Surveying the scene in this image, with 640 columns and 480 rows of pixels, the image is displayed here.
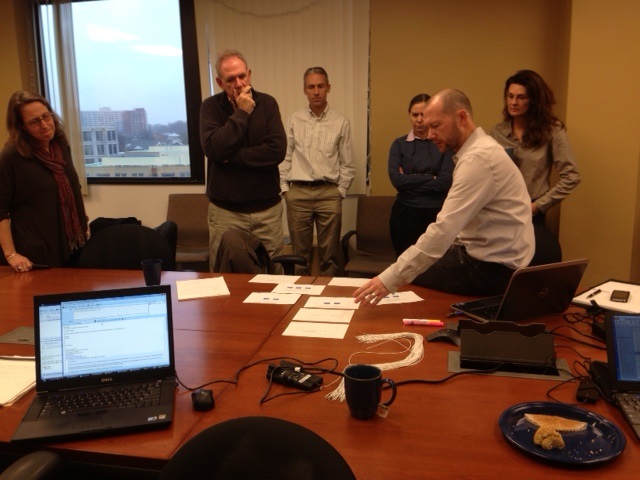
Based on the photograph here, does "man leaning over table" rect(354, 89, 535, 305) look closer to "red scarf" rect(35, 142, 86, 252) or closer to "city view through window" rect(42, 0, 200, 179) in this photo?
"red scarf" rect(35, 142, 86, 252)

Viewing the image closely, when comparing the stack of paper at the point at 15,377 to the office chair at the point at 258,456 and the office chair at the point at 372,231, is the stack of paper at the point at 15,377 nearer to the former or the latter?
the office chair at the point at 258,456

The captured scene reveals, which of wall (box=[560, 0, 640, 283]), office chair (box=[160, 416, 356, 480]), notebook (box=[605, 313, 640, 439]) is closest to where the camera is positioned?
office chair (box=[160, 416, 356, 480])

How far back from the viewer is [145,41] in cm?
497

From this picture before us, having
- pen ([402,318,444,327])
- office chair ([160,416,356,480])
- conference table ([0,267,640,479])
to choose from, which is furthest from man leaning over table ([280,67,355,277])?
office chair ([160,416,356,480])

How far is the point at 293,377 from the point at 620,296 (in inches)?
50.0

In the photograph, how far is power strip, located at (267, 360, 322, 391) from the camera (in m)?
1.51

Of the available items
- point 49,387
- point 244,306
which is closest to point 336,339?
point 244,306

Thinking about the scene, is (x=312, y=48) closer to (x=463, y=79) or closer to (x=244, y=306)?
(x=463, y=79)

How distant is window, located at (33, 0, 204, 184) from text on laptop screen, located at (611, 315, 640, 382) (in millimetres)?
4134

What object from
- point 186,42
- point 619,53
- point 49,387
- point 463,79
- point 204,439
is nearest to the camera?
point 204,439

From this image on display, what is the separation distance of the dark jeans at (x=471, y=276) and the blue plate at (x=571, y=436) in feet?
3.03

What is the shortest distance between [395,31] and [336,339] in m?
3.22

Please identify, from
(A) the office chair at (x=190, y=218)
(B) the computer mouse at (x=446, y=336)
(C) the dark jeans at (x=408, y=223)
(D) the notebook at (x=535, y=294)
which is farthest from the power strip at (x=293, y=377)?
(A) the office chair at (x=190, y=218)

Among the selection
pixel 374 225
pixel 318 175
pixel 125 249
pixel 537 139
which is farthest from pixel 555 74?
pixel 125 249
